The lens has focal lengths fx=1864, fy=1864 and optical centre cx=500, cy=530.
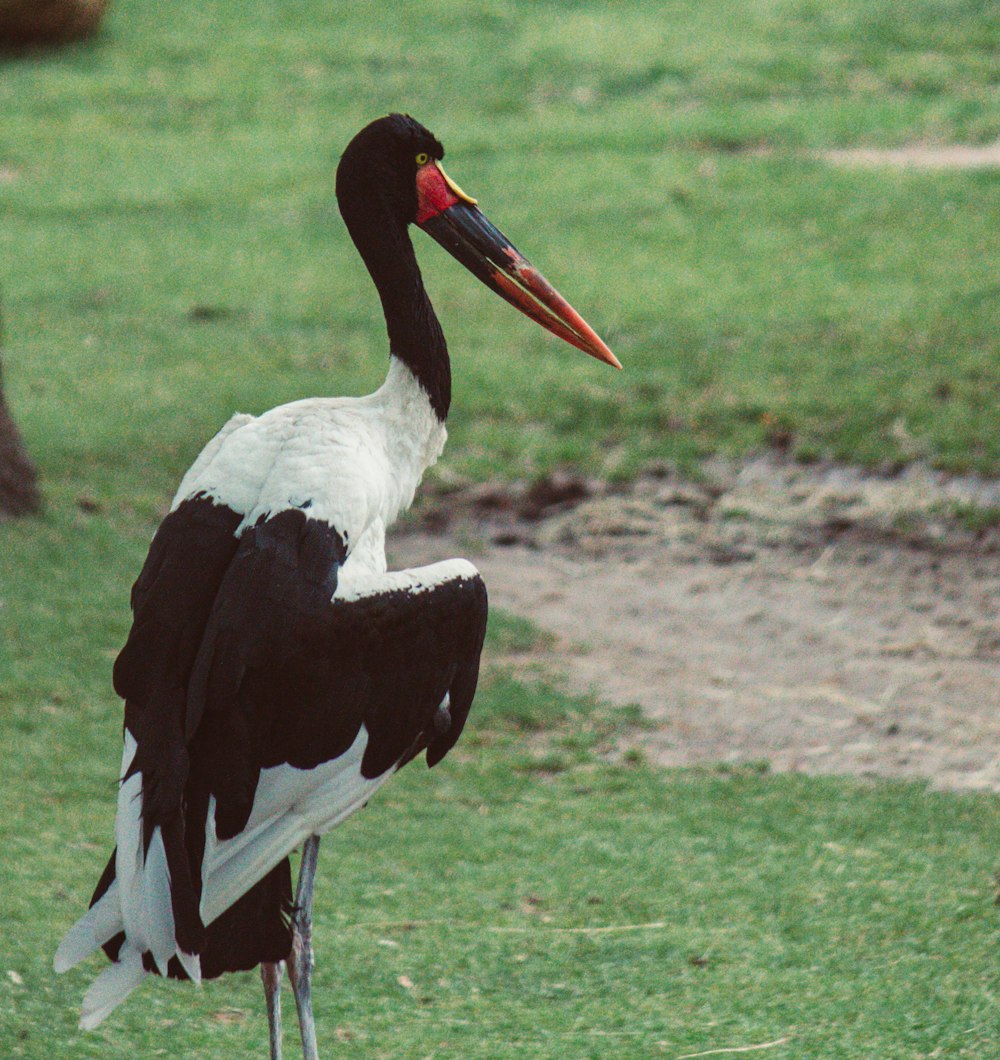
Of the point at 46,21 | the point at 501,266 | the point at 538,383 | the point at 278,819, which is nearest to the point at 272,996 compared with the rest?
the point at 278,819

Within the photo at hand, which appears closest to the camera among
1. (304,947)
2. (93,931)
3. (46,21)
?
(93,931)

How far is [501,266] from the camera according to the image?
3.88 meters

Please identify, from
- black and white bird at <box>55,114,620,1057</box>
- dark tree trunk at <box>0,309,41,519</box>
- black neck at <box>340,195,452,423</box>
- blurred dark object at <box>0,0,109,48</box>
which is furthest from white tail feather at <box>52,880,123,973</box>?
blurred dark object at <box>0,0,109,48</box>

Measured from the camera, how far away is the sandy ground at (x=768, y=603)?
4984 mm

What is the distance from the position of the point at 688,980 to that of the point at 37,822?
5.22 ft

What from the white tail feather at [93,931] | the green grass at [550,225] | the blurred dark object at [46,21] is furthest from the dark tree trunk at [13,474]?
the blurred dark object at [46,21]

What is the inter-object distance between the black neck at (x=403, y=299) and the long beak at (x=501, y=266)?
10cm

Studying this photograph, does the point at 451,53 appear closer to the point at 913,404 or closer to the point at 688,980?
the point at 913,404

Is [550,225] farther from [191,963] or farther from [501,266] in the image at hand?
[191,963]

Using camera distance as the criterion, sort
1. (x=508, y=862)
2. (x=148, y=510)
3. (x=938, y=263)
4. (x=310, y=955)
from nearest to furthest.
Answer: (x=310, y=955) < (x=508, y=862) < (x=148, y=510) < (x=938, y=263)

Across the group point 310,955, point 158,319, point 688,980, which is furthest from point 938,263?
point 310,955

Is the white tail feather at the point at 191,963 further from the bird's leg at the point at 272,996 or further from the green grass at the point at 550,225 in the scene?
the green grass at the point at 550,225

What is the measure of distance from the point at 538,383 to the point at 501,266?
3.99m

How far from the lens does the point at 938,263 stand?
8852 mm
